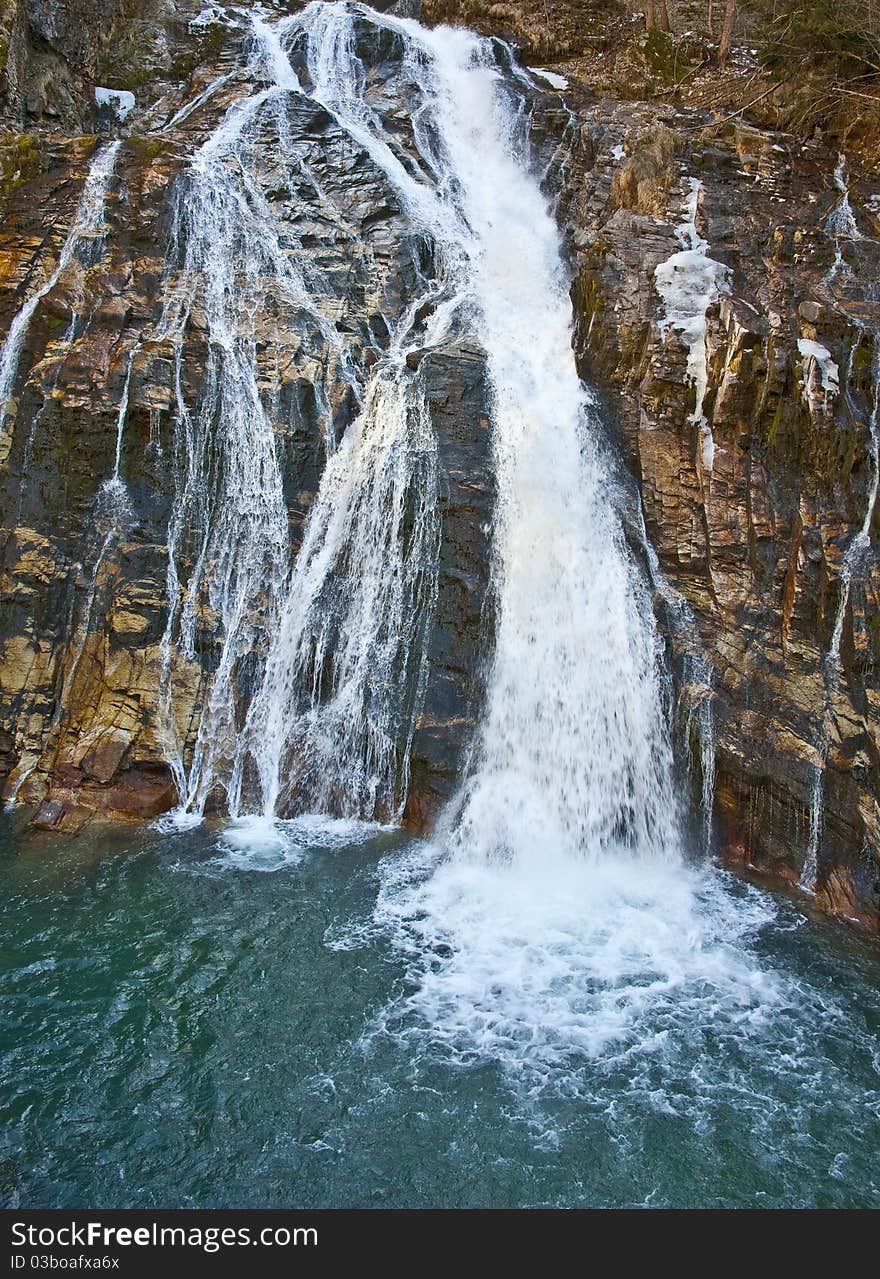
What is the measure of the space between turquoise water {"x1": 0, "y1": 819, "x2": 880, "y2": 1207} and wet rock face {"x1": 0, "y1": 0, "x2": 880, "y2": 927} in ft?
5.23

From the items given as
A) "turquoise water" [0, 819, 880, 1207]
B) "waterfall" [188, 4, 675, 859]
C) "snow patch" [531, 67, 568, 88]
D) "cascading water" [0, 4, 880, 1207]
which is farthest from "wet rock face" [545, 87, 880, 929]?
"snow patch" [531, 67, 568, 88]

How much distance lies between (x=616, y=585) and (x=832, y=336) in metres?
5.12

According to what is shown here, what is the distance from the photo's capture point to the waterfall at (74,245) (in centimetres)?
Answer: 1323

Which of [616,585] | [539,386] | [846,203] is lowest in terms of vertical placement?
[616,585]

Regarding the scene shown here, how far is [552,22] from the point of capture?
23219 millimetres

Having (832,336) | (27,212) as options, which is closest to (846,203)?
(832,336)

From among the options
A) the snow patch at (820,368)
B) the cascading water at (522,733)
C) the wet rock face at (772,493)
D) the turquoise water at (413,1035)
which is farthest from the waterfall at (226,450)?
the snow patch at (820,368)

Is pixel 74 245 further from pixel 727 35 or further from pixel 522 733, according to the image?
pixel 727 35

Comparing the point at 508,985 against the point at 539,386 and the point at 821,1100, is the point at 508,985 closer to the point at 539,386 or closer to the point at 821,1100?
the point at 821,1100

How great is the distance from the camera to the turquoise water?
648 centimetres

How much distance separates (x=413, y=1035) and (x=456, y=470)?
334 inches

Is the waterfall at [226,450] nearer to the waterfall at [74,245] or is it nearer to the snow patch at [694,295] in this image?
the waterfall at [74,245]

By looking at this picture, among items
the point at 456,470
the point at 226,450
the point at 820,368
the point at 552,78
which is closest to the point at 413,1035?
the point at 456,470

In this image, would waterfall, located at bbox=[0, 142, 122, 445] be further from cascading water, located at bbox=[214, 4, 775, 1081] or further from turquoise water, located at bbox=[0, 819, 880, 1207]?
turquoise water, located at bbox=[0, 819, 880, 1207]
